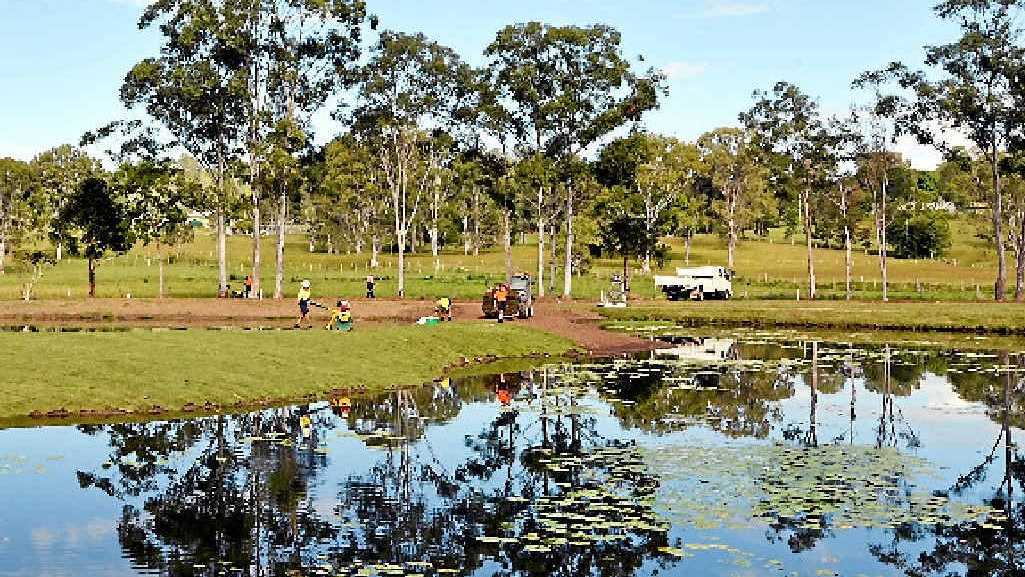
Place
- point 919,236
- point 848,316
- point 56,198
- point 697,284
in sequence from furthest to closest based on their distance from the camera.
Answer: point 919,236
point 56,198
point 697,284
point 848,316

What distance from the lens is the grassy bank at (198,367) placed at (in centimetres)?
3192

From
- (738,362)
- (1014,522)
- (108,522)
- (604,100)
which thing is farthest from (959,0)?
(108,522)

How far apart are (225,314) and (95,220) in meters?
25.1

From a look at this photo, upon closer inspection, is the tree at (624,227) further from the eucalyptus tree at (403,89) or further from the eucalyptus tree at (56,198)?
the eucalyptus tree at (56,198)

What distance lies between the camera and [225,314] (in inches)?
2689

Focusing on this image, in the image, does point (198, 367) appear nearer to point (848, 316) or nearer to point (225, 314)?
point (225, 314)

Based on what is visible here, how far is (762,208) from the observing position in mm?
180500

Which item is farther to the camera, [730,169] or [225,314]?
[730,169]

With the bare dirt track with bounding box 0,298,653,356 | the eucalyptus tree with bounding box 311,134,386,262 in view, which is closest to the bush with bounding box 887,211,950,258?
the eucalyptus tree with bounding box 311,134,386,262

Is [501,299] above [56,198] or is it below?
below

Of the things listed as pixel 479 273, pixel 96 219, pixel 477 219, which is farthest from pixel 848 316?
pixel 477 219

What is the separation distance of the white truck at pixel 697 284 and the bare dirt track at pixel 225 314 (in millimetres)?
13493

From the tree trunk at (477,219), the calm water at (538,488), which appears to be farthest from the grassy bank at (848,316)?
the tree trunk at (477,219)

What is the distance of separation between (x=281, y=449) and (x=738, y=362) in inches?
1033
